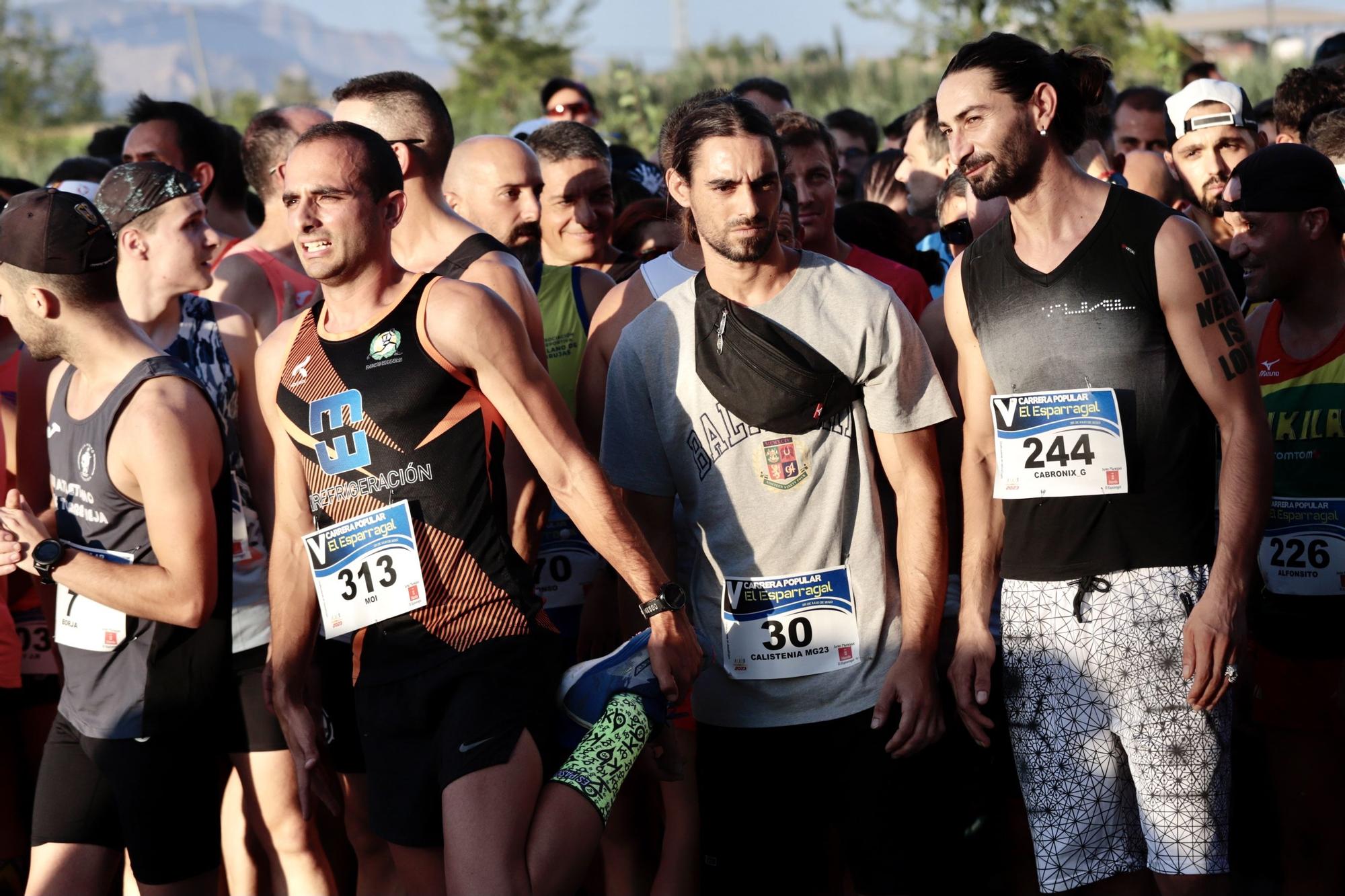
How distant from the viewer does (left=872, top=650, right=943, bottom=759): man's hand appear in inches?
141

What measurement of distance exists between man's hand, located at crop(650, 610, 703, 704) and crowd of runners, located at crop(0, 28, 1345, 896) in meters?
0.01

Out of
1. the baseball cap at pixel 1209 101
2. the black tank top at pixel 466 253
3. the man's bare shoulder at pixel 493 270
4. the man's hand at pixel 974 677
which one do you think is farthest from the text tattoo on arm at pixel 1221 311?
the baseball cap at pixel 1209 101

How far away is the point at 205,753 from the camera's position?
3.90 meters

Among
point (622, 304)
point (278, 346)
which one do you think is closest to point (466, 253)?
point (622, 304)

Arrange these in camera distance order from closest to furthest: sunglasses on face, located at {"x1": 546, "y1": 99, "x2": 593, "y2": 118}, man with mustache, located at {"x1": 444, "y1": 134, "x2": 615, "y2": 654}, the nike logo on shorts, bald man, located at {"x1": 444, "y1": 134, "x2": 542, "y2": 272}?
1. the nike logo on shorts
2. man with mustache, located at {"x1": 444, "y1": 134, "x2": 615, "y2": 654}
3. bald man, located at {"x1": 444, "y1": 134, "x2": 542, "y2": 272}
4. sunglasses on face, located at {"x1": 546, "y1": 99, "x2": 593, "y2": 118}

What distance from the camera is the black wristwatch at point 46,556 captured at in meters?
3.63

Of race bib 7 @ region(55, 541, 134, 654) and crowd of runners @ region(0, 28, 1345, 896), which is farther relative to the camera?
race bib 7 @ region(55, 541, 134, 654)

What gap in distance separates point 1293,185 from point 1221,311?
951mm

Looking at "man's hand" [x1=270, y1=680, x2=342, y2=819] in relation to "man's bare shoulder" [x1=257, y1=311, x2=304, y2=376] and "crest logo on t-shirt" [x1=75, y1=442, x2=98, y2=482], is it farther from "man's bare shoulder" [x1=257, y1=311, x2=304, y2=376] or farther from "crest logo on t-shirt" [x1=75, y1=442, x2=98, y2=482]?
"man's bare shoulder" [x1=257, y1=311, x2=304, y2=376]

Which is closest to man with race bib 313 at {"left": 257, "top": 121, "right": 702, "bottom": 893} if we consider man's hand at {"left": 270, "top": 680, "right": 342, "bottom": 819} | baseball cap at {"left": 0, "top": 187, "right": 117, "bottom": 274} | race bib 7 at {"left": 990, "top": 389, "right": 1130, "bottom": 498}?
man's hand at {"left": 270, "top": 680, "right": 342, "bottom": 819}

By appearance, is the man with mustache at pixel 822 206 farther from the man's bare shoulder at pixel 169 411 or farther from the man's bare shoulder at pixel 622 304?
the man's bare shoulder at pixel 169 411

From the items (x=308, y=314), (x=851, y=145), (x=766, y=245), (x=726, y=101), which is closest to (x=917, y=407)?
(x=766, y=245)

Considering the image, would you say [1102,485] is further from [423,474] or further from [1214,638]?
[423,474]

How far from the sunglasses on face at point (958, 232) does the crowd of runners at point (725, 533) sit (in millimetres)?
577
